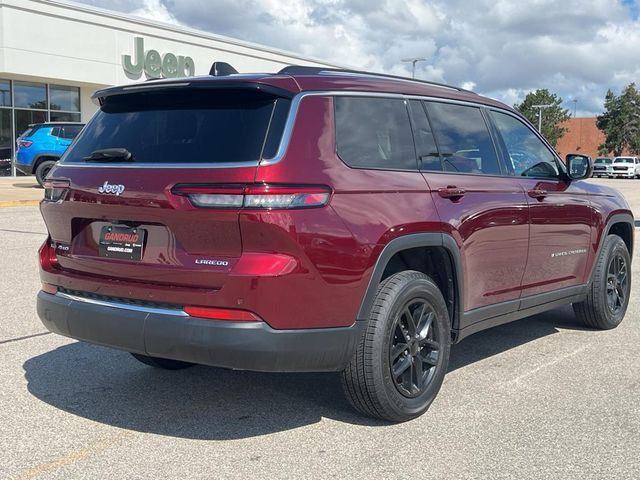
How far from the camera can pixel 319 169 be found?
141 inches

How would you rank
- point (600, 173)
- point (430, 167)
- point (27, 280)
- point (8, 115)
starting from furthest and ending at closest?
point (600, 173)
point (8, 115)
point (27, 280)
point (430, 167)

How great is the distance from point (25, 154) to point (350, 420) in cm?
1821

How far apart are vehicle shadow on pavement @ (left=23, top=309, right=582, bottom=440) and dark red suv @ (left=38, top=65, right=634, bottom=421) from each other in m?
0.46

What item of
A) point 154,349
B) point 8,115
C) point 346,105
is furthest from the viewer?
point 8,115

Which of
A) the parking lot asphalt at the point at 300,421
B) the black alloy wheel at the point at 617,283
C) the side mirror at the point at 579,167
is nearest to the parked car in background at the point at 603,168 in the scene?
the black alloy wheel at the point at 617,283

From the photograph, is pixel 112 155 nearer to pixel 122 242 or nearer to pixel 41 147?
pixel 122 242

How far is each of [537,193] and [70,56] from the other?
24.2 meters

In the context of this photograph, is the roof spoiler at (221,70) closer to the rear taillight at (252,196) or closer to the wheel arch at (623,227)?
the rear taillight at (252,196)

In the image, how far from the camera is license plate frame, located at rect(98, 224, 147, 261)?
3670mm

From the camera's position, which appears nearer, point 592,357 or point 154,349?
point 154,349

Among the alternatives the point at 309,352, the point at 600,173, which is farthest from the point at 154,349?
the point at 600,173

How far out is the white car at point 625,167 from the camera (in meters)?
50.5

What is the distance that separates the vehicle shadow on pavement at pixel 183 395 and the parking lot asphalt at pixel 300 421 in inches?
0.5

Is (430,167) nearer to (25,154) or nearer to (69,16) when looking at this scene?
(25,154)
